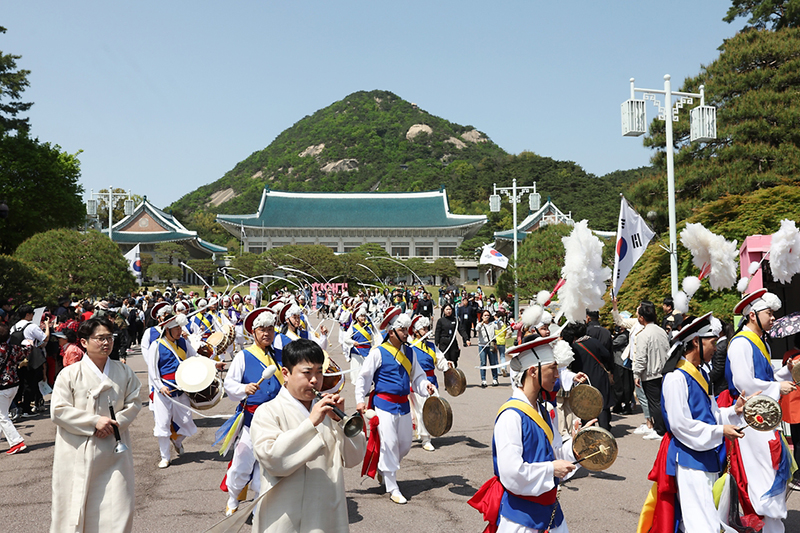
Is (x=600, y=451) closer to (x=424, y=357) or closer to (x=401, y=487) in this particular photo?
(x=401, y=487)

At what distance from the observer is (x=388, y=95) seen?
147250 mm

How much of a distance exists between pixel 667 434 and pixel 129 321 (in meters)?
18.2

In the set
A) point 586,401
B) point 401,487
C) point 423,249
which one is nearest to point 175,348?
point 401,487

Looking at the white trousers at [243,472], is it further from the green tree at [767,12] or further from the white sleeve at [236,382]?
the green tree at [767,12]

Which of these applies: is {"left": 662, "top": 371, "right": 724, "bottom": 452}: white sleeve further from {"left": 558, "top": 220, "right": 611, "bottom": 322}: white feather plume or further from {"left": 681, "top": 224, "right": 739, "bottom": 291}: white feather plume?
{"left": 681, "top": 224, "right": 739, "bottom": 291}: white feather plume

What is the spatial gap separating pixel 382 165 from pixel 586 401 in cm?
11489

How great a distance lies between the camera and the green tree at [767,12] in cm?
2134

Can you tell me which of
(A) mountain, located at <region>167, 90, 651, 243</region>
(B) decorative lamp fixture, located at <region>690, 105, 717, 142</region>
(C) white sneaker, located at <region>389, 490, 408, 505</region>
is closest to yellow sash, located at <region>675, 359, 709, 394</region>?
(C) white sneaker, located at <region>389, 490, 408, 505</region>

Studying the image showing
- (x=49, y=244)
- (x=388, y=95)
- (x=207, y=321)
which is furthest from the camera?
(x=388, y=95)

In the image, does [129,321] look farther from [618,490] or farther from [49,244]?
[618,490]

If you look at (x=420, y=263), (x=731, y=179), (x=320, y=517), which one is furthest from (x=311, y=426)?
(x=420, y=263)

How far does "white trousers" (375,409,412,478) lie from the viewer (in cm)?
618

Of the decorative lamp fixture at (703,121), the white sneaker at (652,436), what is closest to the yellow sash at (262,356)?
the white sneaker at (652,436)

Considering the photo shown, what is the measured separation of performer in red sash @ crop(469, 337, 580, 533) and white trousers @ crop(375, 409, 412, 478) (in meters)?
2.82
